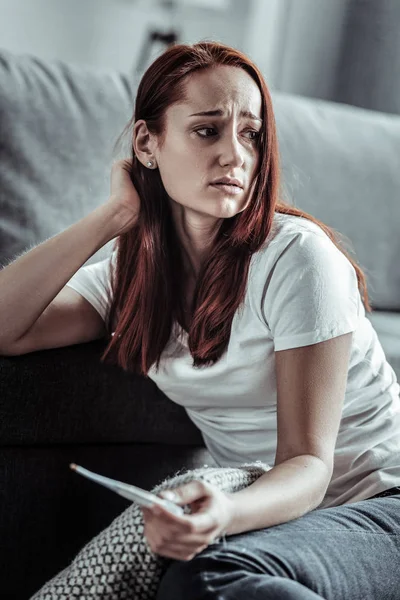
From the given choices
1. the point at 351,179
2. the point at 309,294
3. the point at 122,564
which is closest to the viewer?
the point at 122,564

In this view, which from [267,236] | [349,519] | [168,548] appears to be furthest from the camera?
[267,236]

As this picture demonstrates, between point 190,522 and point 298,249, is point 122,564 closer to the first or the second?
point 190,522

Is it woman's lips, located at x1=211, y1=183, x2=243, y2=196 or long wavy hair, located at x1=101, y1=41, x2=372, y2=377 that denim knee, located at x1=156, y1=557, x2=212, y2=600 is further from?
woman's lips, located at x1=211, y1=183, x2=243, y2=196

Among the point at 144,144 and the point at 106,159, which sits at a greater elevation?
the point at 144,144

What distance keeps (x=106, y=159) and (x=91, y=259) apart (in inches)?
10.6

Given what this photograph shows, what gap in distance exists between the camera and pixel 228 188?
119 cm

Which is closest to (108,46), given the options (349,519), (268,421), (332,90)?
(332,90)

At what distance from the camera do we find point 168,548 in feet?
2.93

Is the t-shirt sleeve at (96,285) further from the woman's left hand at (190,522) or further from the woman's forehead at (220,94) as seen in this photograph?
the woman's left hand at (190,522)

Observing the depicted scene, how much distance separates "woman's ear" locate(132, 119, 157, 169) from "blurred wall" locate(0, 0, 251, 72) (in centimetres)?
188

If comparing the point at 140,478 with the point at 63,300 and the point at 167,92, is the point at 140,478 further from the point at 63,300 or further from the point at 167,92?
the point at 167,92

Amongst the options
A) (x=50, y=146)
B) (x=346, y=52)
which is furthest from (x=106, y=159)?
(x=346, y=52)

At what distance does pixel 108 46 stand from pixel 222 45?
7.04ft

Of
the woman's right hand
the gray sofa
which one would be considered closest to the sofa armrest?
→ the gray sofa
